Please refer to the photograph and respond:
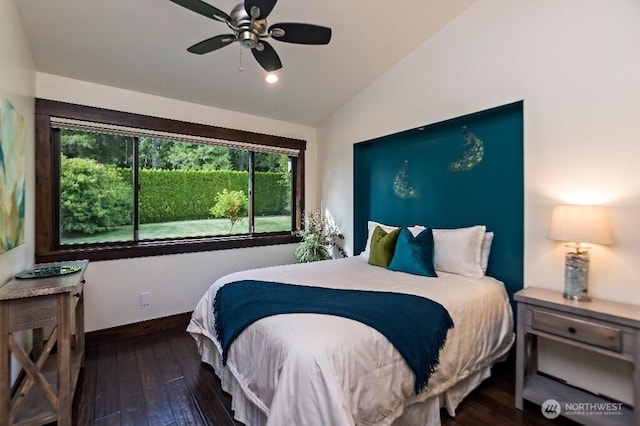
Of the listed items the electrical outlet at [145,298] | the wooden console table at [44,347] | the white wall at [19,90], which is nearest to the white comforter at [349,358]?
the wooden console table at [44,347]

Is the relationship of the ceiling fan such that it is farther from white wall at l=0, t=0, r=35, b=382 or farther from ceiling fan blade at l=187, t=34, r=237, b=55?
white wall at l=0, t=0, r=35, b=382

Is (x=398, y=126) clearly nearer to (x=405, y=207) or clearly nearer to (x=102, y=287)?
(x=405, y=207)

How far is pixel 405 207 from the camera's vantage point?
3.52 metres

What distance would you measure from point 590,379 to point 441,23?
3.12 meters

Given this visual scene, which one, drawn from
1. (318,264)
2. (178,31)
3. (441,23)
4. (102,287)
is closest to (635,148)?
(441,23)

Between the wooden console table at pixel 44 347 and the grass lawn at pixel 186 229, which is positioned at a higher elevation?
the grass lawn at pixel 186 229

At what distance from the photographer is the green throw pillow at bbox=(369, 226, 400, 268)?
295 centimetres

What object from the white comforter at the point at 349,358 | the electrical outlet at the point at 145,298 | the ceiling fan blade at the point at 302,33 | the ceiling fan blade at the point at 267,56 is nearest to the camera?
the white comforter at the point at 349,358

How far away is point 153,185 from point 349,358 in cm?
300

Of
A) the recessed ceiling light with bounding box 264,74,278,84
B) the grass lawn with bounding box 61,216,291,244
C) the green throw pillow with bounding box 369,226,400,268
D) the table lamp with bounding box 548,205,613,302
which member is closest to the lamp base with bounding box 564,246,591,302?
the table lamp with bounding box 548,205,613,302

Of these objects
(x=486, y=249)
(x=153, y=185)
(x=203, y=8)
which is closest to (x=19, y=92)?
(x=153, y=185)

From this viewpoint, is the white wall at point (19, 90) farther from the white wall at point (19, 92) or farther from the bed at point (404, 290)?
the bed at point (404, 290)

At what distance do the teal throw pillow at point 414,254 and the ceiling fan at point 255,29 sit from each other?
5.82 ft

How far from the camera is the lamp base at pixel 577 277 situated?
77.2 inches
